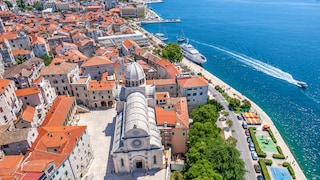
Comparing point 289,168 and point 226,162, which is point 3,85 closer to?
point 226,162

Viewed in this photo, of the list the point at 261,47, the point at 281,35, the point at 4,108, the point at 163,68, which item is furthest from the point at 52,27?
the point at 281,35

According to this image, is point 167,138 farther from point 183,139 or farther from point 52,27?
point 52,27

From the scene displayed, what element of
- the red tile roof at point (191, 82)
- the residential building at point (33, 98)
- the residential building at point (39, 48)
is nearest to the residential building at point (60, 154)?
the residential building at point (33, 98)

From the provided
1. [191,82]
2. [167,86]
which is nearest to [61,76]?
[167,86]

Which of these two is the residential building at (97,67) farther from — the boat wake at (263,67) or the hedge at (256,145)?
the boat wake at (263,67)

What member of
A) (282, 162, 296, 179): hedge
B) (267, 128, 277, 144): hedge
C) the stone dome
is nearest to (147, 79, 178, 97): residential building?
the stone dome

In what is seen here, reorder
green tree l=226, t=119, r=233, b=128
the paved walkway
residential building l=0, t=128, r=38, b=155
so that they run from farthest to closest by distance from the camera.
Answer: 1. green tree l=226, t=119, r=233, b=128
2. the paved walkway
3. residential building l=0, t=128, r=38, b=155

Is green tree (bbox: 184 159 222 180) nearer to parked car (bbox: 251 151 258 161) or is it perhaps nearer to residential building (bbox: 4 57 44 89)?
parked car (bbox: 251 151 258 161)
